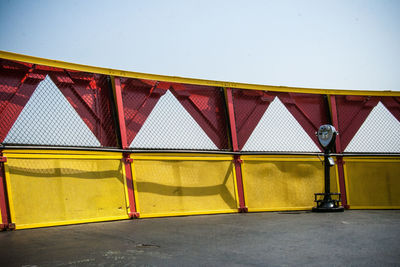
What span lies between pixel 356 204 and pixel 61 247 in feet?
21.3

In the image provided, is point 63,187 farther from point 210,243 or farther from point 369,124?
point 369,124

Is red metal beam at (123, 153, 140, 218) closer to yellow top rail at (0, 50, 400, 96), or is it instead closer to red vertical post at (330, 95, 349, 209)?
yellow top rail at (0, 50, 400, 96)

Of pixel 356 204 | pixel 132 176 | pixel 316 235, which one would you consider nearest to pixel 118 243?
pixel 316 235

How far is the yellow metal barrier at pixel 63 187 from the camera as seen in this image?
5.86 metres

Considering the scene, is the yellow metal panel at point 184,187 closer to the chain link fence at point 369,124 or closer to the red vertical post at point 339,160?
the red vertical post at point 339,160

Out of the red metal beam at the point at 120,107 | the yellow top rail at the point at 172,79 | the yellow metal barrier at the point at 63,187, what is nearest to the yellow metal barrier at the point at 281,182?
the yellow top rail at the point at 172,79

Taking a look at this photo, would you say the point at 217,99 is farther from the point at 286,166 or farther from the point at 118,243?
the point at 118,243

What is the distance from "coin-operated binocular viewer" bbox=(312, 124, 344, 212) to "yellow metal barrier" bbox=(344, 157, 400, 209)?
0.62 m

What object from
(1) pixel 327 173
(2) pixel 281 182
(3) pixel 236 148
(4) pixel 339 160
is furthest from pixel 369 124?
(3) pixel 236 148

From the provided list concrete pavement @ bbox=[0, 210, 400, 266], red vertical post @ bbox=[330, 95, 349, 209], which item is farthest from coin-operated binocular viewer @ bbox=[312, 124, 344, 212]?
concrete pavement @ bbox=[0, 210, 400, 266]

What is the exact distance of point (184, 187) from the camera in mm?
7418

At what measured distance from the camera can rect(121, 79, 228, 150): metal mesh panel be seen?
750 cm

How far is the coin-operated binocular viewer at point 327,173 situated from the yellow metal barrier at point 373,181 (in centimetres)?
62

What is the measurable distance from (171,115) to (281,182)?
2501 mm
